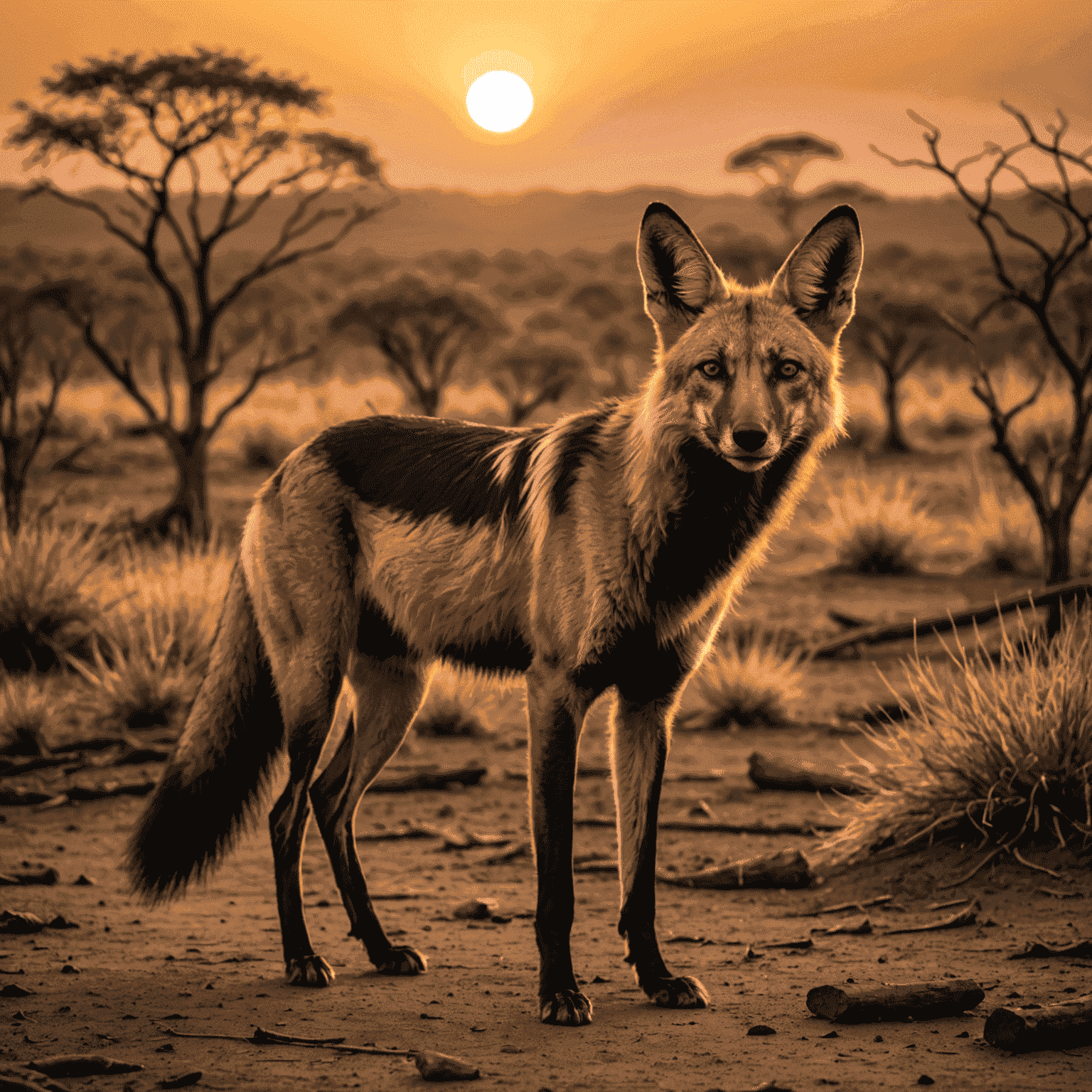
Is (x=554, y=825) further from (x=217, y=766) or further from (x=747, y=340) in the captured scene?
(x=747, y=340)

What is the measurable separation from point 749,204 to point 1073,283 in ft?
213

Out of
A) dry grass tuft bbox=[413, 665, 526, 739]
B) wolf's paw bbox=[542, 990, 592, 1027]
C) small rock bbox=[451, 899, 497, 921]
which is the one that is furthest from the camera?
dry grass tuft bbox=[413, 665, 526, 739]

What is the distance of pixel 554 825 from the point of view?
3.62 m

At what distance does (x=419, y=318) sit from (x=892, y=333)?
8.77 meters

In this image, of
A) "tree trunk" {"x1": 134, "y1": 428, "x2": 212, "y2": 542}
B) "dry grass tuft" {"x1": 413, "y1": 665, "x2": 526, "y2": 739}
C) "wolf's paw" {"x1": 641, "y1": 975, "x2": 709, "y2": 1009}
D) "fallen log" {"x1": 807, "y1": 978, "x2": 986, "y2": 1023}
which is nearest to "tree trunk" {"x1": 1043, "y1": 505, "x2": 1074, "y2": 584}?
"dry grass tuft" {"x1": 413, "y1": 665, "x2": 526, "y2": 739}

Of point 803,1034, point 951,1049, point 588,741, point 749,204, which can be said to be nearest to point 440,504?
point 803,1034

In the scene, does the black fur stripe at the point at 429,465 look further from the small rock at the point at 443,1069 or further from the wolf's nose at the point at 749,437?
the small rock at the point at 443,1069

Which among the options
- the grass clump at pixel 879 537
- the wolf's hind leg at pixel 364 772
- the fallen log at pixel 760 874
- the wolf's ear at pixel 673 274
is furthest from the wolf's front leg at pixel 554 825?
the grass clump at pixel 879 537

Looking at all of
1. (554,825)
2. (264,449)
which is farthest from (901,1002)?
(264,449)

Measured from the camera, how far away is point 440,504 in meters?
4.09

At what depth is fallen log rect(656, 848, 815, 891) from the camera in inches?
205

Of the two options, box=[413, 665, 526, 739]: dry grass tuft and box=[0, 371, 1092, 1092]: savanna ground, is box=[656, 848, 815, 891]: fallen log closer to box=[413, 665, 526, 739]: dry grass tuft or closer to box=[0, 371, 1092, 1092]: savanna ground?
box=[0, 371, 1092, 1092]: savanna ground

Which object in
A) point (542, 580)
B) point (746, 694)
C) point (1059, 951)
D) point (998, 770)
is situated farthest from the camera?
point (746, 694)

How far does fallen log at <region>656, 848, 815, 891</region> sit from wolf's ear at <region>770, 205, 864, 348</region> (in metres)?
2.43
